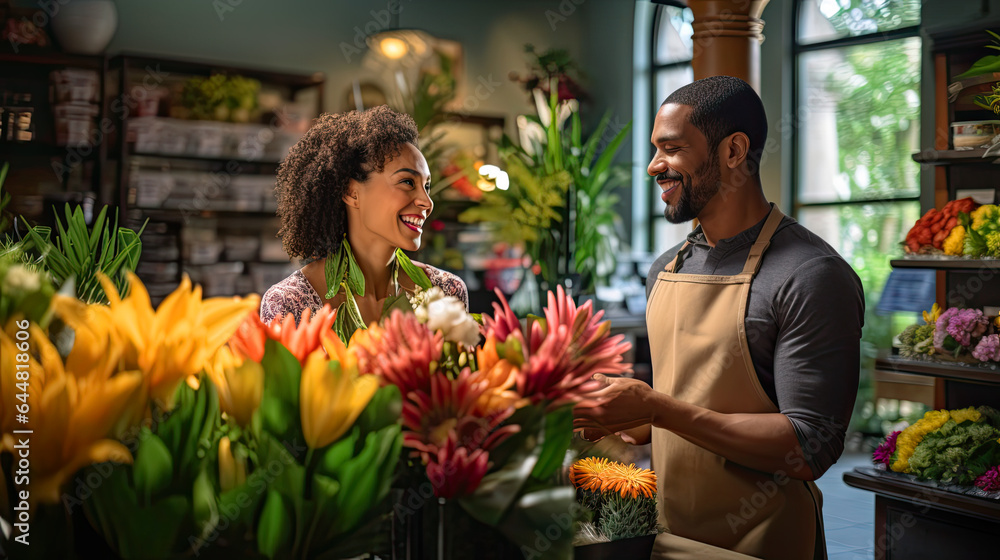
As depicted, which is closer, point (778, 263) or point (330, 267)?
point (778, 263)

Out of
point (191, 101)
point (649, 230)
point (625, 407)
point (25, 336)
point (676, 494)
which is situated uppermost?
point (191, 101)

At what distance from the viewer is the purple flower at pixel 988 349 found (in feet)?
9.82

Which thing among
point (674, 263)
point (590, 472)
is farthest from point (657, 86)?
point (590, 472)

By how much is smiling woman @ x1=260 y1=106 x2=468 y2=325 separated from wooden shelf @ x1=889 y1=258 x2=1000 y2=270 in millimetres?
2085

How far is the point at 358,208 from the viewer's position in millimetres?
1835

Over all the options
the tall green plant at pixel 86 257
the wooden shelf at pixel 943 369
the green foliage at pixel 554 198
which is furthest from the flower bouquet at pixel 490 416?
the green foliage at pixel 554 198

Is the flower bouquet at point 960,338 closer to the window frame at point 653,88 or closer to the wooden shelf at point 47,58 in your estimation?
the window frame at point 653,88

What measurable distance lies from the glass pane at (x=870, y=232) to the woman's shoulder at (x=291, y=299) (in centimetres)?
470

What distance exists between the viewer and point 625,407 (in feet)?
4.17

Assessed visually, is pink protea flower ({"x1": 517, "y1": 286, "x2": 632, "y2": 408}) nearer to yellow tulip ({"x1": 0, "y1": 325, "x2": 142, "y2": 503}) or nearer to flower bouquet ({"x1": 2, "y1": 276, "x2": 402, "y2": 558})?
flower bouquet ({"x1": 2, "y1": 276, "x2": 402, "y2": 558})

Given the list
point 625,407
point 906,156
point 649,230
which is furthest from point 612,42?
point 625,407

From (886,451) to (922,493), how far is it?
0.27 meters

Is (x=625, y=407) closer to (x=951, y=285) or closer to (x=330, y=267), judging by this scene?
(x=330, y=267)

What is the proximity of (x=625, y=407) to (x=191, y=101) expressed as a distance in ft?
15.8
